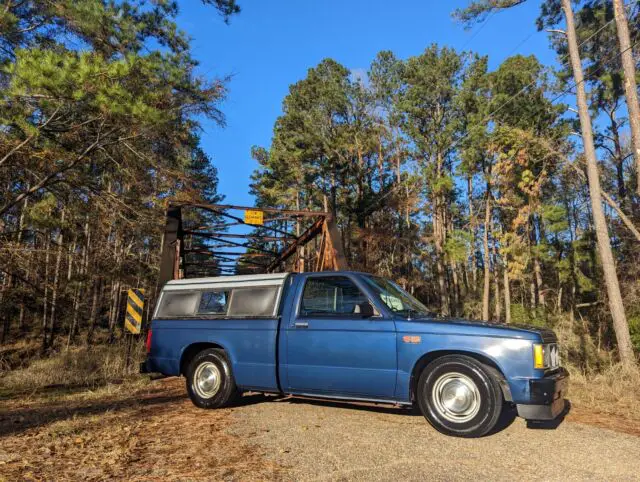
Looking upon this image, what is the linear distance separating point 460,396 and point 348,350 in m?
1.33

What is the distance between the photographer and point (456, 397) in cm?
484

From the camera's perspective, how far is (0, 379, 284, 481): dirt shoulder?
3752 mm

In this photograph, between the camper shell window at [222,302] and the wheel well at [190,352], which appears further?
the wheel well at [190,352]

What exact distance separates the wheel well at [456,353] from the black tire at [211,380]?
250 cm

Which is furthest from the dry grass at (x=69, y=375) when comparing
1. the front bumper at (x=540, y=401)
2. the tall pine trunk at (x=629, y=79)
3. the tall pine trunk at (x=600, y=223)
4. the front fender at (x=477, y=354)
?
the tall pine trunk at (x=629, y=79)

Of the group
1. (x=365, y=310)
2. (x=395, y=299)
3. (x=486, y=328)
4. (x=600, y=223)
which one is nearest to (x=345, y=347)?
(x=365, y=310)

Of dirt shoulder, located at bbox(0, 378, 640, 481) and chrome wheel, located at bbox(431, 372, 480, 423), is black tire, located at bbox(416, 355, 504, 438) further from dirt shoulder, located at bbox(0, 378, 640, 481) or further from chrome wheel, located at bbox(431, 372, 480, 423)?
dirt shoulder, located at bbox(0, 378, 640, 481)

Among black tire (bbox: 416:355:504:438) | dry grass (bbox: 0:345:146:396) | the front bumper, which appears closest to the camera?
the front bumper

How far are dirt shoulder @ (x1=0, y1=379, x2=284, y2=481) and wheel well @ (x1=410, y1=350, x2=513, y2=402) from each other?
1903 millimetres

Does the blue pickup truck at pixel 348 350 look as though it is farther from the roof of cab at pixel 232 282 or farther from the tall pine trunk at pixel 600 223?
the tall pine trunk at pixel 600 223

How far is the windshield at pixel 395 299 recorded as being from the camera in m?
5.64

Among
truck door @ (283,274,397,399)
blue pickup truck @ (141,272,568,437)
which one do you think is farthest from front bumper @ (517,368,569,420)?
truck door @ (283,274,397,399)

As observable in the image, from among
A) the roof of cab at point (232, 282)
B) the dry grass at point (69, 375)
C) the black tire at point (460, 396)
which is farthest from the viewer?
the dry grass at point (69, 375)

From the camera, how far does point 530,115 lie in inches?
925
